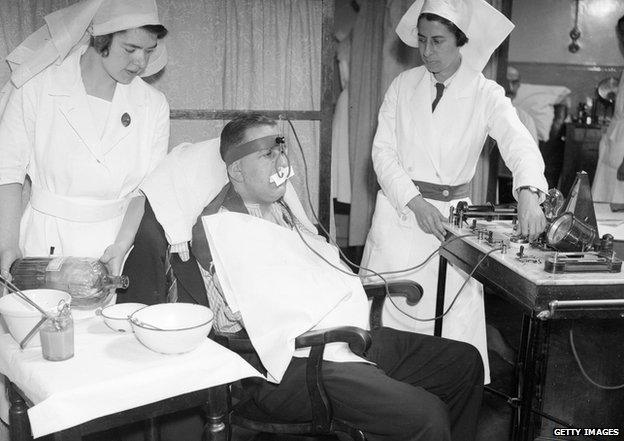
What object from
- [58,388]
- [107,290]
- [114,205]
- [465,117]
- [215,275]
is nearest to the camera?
[58,388]

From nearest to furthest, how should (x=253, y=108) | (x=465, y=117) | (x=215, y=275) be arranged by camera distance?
(x=215, y=275) → (x=465, y=117) → (x=253, y=108)

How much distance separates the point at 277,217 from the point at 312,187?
145 centimetres

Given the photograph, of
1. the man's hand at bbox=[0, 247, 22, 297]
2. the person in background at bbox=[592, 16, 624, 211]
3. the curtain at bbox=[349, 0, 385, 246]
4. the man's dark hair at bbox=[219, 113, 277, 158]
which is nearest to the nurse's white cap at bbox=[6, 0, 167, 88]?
the man's dark hair at bbox=[219, 113, 277, 158]

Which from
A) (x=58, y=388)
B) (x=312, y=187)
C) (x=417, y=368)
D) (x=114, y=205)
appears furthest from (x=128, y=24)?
(x=312, y=187)

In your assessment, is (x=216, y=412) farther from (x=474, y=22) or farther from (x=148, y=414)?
(x=474, y=22)

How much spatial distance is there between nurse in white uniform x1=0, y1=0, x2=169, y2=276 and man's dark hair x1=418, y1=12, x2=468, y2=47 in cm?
119

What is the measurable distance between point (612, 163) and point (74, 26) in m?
4.44

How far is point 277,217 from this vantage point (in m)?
2.47

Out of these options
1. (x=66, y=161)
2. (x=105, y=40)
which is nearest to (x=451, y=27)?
(x=105, y=40)

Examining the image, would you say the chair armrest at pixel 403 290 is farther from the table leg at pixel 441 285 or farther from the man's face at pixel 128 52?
the man's face at pixel 128 52

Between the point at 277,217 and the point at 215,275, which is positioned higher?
the point at 277,217

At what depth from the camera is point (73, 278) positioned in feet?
6.32

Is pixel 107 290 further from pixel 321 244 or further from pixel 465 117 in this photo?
pixel 465 117

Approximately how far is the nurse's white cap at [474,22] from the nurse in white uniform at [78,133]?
4.06ft
